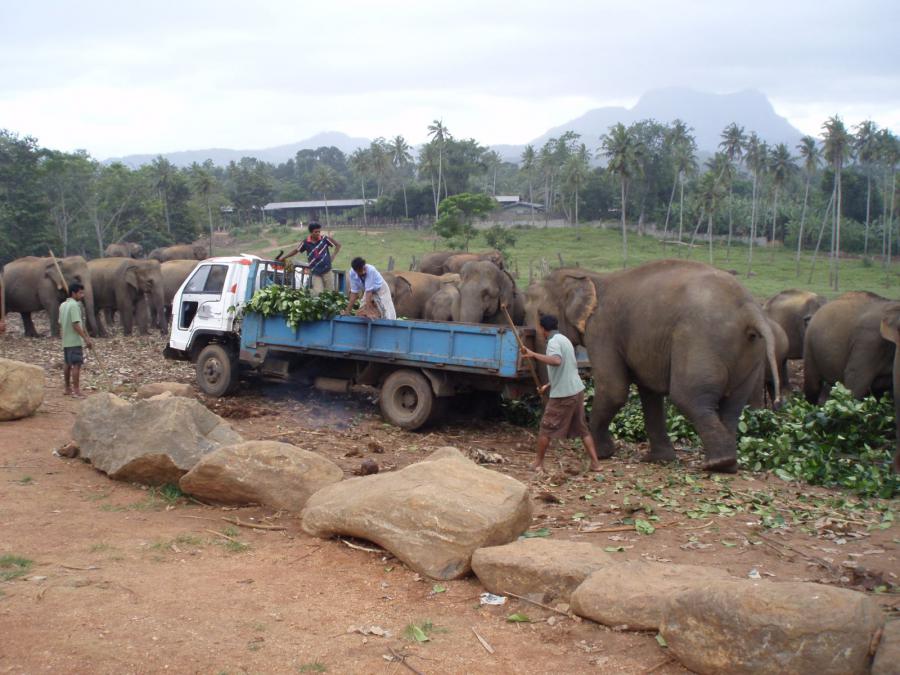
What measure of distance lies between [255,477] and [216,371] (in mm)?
6819

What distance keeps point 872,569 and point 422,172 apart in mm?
72318

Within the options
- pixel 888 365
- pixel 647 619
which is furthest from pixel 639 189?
pixel 647 619

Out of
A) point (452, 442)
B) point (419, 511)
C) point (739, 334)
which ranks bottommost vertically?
point (452, 442)

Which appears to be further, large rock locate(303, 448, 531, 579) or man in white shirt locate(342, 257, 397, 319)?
man in white shirt locate(342, 257, 397, 319)

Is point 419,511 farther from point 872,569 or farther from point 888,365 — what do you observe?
point 888,365

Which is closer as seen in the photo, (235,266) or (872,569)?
(872,569)

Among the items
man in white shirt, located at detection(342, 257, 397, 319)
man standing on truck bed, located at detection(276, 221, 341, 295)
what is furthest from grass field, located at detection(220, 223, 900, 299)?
man in white shirt, located at detection(342, 257, 397, 319)

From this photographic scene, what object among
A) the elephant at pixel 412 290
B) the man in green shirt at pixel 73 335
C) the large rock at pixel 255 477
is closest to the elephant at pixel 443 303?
the elephant at pixel 412 290

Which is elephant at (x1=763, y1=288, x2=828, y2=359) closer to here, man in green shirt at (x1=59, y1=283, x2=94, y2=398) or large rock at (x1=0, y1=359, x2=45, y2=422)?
man in green shirt at (x1=59, y1=283, x2=94, y2=398)

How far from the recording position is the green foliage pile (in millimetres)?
13367

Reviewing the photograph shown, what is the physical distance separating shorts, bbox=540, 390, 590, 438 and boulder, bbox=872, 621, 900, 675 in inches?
216

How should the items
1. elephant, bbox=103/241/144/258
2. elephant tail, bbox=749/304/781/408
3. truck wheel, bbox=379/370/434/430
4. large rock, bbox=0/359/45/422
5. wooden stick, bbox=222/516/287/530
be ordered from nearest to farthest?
wooden stick, bbox=222/516/287/530
elephant tail, bbox=749/304/781/408
large rock, bbox=0/359/45/422
truck wheel, bbox=379/370/434/430
elephant, bbox=103/241/144/258

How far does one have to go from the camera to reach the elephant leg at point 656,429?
1105cm

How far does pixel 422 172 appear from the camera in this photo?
76875mm
